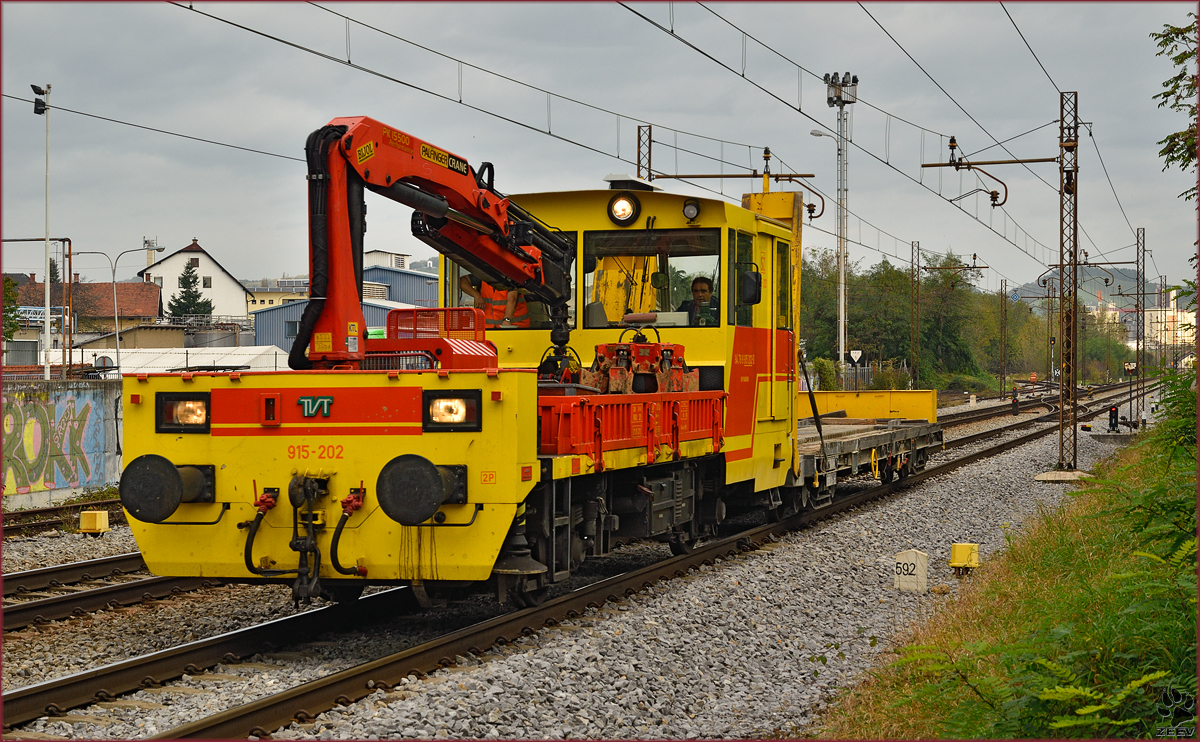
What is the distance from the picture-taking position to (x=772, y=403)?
39.8 feet

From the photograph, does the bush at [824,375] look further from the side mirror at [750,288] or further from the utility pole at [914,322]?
the side mirror at [750,288]

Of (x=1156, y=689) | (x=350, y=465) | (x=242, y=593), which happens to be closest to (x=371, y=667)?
(x=350, y=465)

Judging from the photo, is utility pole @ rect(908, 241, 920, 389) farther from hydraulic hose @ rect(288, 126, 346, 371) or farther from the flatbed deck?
hydraulic hose @ rect(288, 126, 346, 371)

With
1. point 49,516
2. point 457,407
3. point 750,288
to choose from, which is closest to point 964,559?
point 750,288

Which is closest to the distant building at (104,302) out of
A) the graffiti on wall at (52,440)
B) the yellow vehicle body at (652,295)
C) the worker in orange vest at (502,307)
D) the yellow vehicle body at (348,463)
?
the graffiti on wall at (52,440)

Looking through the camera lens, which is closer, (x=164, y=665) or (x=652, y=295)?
(x=164, y=665)

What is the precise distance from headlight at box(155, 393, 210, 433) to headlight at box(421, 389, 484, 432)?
1557mm

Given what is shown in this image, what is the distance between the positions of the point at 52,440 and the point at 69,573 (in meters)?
7.58

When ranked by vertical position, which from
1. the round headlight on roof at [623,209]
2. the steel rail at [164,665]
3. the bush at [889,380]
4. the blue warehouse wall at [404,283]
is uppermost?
the blue warehouse wall at [404,283]

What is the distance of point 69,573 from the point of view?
10.0 meters

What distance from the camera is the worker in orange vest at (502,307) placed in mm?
10664

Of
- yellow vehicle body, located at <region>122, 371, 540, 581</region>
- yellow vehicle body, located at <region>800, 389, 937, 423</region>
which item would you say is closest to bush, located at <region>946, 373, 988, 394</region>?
yellow vehicle body, located at <region>800, 389, 937, 423</region>

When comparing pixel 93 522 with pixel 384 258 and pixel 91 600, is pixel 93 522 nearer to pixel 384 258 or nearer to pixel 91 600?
pixel 91 600

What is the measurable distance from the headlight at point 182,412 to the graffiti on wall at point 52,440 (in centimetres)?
992
